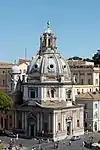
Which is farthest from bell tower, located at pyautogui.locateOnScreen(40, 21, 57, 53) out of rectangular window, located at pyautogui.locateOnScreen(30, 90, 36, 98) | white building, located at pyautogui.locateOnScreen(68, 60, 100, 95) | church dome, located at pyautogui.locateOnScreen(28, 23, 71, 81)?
white building, located at pyautogui.locateOnScreen(68, 60, 100, 95)

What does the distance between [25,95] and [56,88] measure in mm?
4602

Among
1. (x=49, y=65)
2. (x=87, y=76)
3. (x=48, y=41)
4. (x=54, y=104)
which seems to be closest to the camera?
(x=54, y=104)

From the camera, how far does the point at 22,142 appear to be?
59375 mm

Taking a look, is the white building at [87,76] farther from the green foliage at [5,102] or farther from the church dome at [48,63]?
the green foliage at [5,102]

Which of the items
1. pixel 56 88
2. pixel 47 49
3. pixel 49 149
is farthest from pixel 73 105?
pixel 49 149

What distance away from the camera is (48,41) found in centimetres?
6731

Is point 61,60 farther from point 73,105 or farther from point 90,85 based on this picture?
point 90,85

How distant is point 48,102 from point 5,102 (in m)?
6.01

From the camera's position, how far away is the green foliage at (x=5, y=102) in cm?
6481

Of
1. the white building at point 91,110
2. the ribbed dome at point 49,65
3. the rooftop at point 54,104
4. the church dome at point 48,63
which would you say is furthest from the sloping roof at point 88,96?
the rooftop at point 54,104

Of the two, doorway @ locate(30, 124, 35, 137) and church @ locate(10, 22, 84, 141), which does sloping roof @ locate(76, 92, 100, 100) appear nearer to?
church @ locate(10, 22, 84, 141)

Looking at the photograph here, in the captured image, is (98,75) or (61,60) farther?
(98,75)

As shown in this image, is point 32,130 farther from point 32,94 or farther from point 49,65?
point 49,65

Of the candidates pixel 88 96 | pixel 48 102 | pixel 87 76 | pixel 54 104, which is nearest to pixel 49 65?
pixel 48 102
